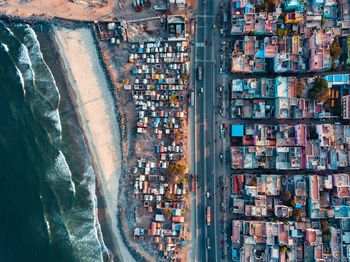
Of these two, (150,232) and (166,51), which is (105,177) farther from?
(166,51)

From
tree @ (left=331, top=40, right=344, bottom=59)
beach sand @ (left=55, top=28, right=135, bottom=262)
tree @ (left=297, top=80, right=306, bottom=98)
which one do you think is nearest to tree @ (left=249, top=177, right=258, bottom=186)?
tree @ (left=297, top=80, right=306, bottom=98)

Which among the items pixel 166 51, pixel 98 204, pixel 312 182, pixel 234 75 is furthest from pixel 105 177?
pixel 312 182

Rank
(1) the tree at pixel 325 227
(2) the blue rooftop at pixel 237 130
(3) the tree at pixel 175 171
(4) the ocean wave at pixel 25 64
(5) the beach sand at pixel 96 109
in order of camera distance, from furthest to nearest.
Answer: (4) the ocean wave at pixel 25 64 < (5) the beach sand at pixel 96 109 < (2) the blue rooftop at pixel 237 130 < (3) the tree at pixel 175 171 < (1) the tree at pixel 325 227

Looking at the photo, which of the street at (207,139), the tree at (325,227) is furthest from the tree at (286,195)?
the street at (207,139)

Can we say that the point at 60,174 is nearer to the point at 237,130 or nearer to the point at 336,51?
the point at 237,130

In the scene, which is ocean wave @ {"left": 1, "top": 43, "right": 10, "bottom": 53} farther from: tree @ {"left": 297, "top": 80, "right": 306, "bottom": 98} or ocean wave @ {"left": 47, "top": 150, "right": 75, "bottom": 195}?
tree @ {"left": 297, "top": 80, "right": 306, "bottom": 98}

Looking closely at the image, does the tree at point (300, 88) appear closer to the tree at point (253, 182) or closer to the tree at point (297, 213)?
the tree at point (253, 182)
